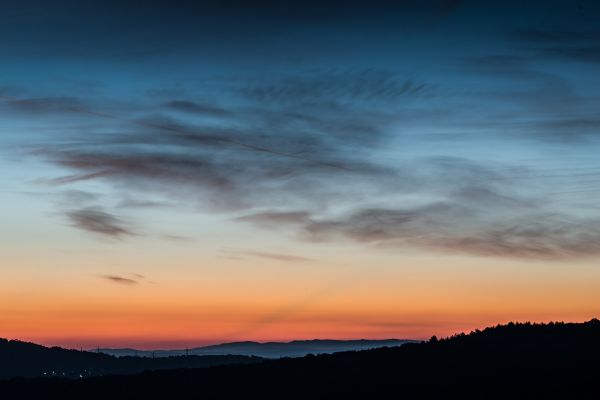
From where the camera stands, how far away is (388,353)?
117375mm

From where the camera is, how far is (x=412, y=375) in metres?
101

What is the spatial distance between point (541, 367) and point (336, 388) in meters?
20.7

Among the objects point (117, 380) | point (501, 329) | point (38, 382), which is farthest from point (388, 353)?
point (38, 382)

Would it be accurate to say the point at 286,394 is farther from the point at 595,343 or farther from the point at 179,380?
the point at 595,343

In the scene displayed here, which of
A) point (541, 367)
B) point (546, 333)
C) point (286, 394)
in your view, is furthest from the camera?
point (546, 333)

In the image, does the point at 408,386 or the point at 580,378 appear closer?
the point at 580,378

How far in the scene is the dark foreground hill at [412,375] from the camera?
90.1 metres

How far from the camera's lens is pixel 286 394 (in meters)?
101

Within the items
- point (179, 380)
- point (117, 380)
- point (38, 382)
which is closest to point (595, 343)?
point (179, 380)

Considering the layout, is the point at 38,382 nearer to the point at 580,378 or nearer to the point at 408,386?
the point at 408,386

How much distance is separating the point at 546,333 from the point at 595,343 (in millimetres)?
9224

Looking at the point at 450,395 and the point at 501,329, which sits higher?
the point at 501,329

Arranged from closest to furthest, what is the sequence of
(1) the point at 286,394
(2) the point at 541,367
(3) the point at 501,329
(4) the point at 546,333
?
1. (2) the point at 541,367
2. (1) the point at 286,394
3. (4) the point at 546,333
4. (3) the point at 501,329

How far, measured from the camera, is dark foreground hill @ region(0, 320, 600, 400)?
9012 cm
